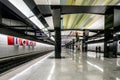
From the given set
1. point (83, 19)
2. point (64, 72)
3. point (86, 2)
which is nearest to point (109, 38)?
point (83, 19)

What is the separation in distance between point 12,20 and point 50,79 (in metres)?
11.8

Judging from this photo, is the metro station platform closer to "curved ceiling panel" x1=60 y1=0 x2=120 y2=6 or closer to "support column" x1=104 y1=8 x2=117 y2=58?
"curved ceiling panel" x1=60 y1=0 x2=120 y2=6

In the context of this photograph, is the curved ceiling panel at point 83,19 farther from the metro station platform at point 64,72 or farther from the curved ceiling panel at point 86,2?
the metro station platform at point 64,72

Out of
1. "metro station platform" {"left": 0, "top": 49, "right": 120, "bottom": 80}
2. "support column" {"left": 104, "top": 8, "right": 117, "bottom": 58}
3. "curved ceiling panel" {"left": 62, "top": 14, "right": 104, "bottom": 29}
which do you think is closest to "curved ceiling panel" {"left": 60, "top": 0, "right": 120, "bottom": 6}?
"support column" {"left": 104, "top": 8, "right": 117, "bottom": 58}

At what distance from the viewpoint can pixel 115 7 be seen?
1302cm

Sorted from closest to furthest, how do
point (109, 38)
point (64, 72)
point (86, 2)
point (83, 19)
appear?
1. point (64, 72)
2. point (86, 2)
3. point (109, 38)
4. point (83, 19)

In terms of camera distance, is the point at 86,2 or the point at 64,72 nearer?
the point at 64,72

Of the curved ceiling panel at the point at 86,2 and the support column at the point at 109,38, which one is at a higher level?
the curved ceiling panel at the point at 86,2

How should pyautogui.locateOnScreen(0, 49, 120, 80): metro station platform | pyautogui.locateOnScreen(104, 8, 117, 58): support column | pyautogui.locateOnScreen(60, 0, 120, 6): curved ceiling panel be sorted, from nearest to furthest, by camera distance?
pyautogui.locateOnScreen(0, 49, 120, 80): metro station platform, pyautogui.locateOnScreen(60, 0, 120, 6): curved ceiling panel, pyautogui.locateOnScreen(104, 8, 117, 58): support column

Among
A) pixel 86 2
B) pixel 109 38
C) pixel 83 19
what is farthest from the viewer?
pixel 83 19

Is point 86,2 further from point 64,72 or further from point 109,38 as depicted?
point 109,38

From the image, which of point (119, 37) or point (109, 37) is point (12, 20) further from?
point (119, 37)

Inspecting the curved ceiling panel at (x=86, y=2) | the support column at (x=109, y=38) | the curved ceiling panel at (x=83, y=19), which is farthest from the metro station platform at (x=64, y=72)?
→ the curved ceiling panel at (x=83, y=19)

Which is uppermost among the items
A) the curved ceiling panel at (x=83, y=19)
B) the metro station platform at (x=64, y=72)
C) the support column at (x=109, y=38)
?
the curved ceiling panel at (x=83, y=19)
